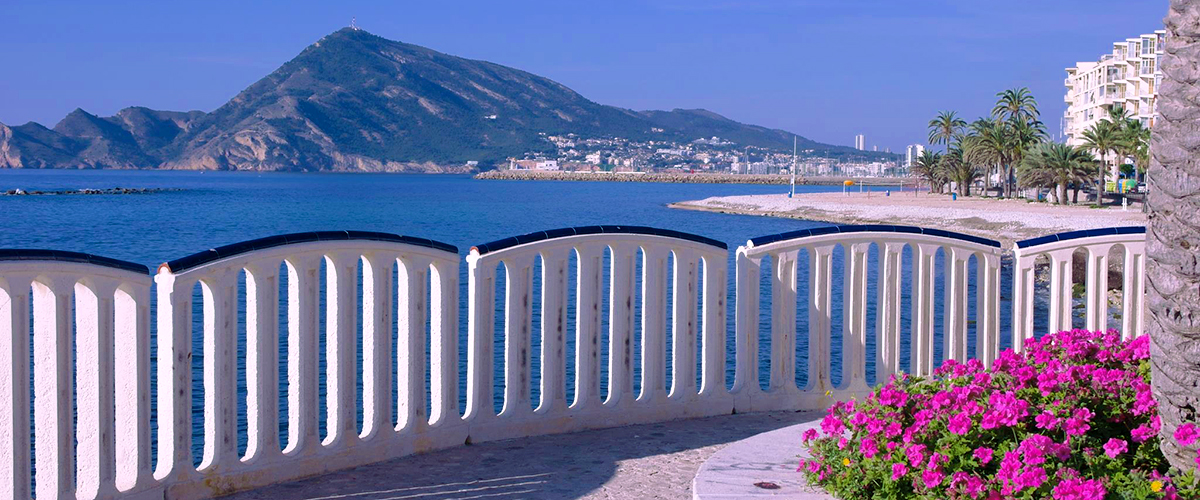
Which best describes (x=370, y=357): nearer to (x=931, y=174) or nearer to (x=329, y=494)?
(x=329, y=494)

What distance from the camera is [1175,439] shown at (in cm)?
382

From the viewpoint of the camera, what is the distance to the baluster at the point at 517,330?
6070 millimetres

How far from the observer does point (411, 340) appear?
573 cm

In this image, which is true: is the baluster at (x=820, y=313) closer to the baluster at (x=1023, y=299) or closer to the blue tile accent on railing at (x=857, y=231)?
the blue tile accent on railing at (x=857, y=231)

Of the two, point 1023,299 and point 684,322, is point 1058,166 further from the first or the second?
point 684,322

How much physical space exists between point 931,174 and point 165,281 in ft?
435

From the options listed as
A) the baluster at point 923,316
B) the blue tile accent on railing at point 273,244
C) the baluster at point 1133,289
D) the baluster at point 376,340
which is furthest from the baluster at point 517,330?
the baluster at point 1133,289

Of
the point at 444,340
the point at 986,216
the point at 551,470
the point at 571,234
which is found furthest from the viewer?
the point at 986,216

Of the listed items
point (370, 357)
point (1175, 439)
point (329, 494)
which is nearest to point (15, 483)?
point (329, 494)

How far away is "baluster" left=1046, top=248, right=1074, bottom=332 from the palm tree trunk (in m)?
3.23

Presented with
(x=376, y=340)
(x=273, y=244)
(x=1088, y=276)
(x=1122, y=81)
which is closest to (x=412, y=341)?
(x=376, y=340)

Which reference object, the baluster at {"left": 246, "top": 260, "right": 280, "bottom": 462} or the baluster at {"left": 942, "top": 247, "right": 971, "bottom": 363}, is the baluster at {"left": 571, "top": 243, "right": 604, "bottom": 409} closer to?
the baluster at {"left": 246, "top": 260, "right": 280, "bottom": 462}

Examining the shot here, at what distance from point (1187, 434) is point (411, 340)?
11.2 ft

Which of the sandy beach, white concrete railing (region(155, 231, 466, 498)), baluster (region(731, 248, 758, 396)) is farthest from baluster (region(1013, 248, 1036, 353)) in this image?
the sandy beach
